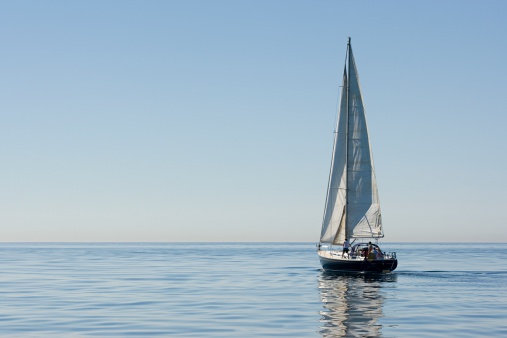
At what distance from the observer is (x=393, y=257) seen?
238 feet

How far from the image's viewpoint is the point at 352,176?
7975cm

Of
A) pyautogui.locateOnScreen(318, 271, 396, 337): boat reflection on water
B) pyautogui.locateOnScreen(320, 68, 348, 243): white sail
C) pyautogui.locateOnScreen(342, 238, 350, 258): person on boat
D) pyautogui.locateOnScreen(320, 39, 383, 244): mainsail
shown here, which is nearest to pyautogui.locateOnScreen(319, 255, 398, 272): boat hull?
pyautogui.locateOnScreen(318, 271, 396, 337): boat reflection on water

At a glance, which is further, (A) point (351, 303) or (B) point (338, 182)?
(B) point (338, 182)

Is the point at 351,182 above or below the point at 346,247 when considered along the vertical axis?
above

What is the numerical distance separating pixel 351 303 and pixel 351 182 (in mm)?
32340

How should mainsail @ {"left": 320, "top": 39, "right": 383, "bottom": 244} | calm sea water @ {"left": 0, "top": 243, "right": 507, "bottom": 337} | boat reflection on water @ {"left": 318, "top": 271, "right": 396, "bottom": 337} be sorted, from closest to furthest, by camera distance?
boat reflection on water @ {"left": 318, "top": 271, "right": 396, "bottom": 337}
calm sea water @ {"left": 0, "top": 243, "right": 507, "bottom": 337}
mainsail @ {"left": 320, "top": 39, "right": 383, "bottom": 244}

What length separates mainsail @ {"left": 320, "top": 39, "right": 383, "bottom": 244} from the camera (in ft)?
261

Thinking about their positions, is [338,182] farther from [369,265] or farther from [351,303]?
[351,303]

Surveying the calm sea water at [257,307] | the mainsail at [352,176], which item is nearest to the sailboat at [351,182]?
the mainsail at [352,176]

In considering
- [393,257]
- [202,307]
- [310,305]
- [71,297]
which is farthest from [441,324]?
[393,257]

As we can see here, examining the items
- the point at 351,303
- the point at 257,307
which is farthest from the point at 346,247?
the point at 257,307

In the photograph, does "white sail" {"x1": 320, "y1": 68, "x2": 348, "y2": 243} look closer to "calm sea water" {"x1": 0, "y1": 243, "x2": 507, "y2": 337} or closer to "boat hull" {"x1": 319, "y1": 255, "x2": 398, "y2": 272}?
"calm sea water" {"x1": 0, "y1": 243, "x2": 507, "y2": 337}

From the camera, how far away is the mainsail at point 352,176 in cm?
7944

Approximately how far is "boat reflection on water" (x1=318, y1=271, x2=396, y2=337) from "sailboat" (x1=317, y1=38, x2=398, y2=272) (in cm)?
573
